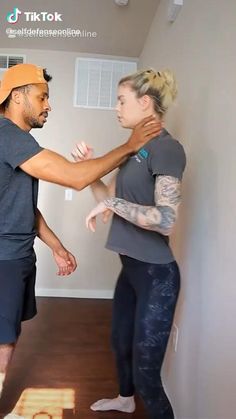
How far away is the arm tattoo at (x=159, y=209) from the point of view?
3.72ft

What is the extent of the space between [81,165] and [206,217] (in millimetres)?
526

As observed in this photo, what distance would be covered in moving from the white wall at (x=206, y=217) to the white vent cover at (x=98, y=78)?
1.47m

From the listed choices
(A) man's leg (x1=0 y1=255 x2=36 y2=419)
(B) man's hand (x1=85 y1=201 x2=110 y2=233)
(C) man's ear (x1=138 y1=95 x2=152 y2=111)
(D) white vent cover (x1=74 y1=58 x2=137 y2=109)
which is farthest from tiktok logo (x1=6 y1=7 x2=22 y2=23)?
(B) man's hand (x1=85 y1=201 x2=110 y2=233)

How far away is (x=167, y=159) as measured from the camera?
1.21m

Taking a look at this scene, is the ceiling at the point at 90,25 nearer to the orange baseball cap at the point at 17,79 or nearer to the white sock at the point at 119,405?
the orange baseball cap at the point at 17,79

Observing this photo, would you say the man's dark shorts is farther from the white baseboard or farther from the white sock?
the white baseboard

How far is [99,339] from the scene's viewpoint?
8.73ft

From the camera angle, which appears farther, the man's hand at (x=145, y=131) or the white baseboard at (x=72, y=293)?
the white baseboard at (x=72, y=293)

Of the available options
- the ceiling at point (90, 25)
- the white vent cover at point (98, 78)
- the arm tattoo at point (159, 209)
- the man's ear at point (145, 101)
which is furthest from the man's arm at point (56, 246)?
the white vent cover at point (98, 78)

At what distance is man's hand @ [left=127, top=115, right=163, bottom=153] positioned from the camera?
4.34ft

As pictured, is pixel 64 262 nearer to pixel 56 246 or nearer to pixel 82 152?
pixel 56 246

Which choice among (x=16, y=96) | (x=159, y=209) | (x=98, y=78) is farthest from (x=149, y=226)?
(x=98, y=78)

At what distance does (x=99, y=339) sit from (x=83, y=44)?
2.40m

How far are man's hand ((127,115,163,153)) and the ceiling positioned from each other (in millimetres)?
1477
